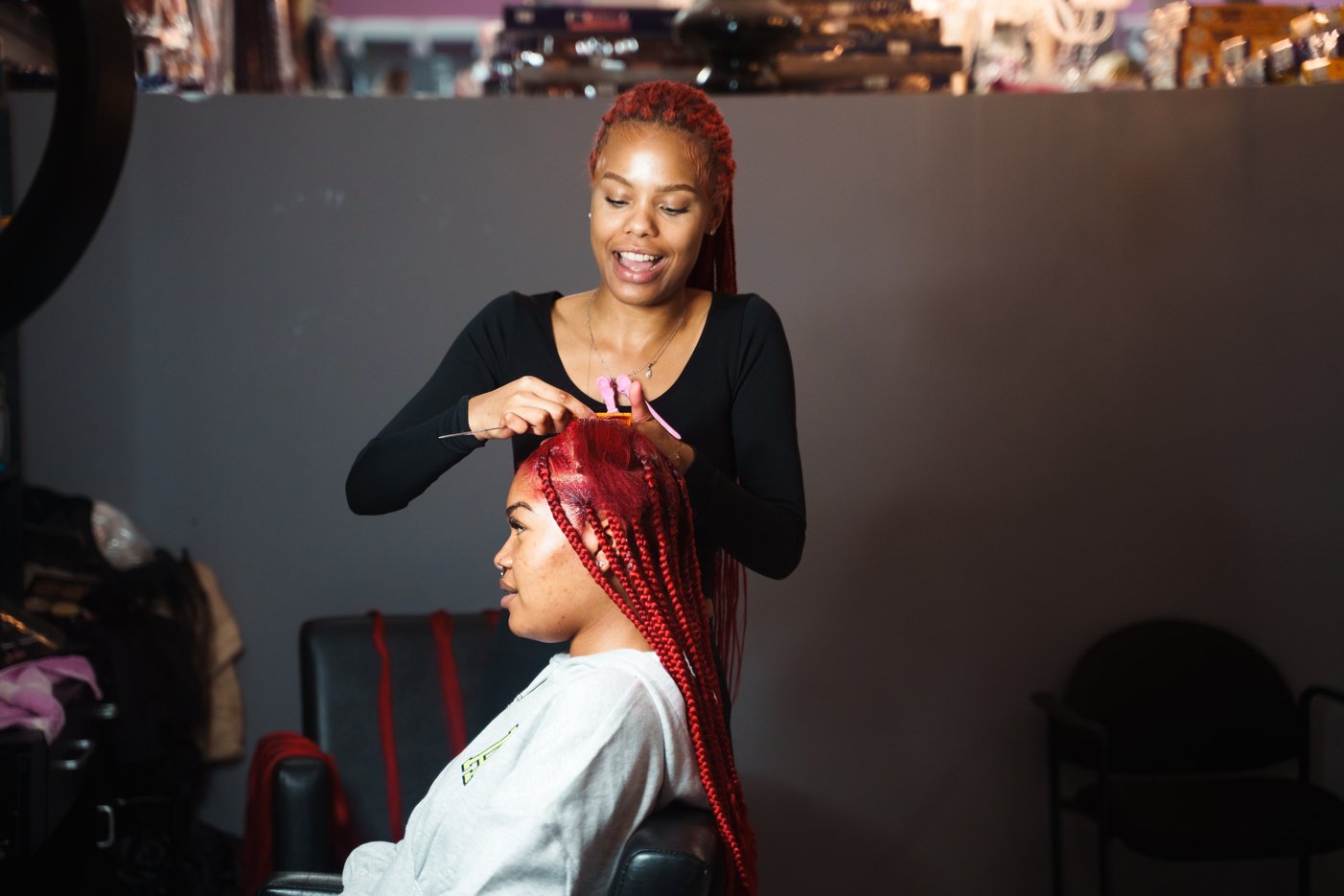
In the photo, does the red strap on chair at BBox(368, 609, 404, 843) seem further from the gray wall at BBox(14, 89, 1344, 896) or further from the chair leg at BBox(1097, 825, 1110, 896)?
the chair leg at BBox(1097, 825, 1110, 896)

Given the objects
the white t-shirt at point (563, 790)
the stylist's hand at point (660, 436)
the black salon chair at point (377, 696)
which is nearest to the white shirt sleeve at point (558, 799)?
the white t-shirt at point (563, 790)

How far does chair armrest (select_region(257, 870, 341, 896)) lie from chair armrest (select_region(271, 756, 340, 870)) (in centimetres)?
49

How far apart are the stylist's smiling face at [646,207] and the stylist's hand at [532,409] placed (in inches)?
9.8

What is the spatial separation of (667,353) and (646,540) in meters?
0.33

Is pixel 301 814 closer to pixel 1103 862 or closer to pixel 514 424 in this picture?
A: pixel 514 424

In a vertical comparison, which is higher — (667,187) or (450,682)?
(667,187)

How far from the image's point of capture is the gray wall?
236 cm

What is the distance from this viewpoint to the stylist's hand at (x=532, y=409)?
3.99ft

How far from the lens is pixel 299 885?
4.71 feet

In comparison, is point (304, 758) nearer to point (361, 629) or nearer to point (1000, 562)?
point (361, 629)

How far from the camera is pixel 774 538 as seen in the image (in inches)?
55.6

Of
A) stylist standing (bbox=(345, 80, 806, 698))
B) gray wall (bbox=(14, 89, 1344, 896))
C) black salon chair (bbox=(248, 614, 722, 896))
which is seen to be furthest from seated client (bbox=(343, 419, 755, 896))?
gray wall (bbox=(14, 89, 1344, 896))

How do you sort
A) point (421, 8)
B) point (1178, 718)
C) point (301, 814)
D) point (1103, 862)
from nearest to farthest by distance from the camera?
point (301, 814) < point (1103, 862) < point (1178, 718) < point (421, 8)

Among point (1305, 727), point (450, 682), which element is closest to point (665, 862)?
point (450, 682)
